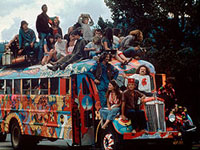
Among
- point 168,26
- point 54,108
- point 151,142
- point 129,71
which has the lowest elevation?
point 151,142

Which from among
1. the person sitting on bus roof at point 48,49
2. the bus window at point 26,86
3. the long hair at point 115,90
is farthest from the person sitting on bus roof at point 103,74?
the bus window at point 26,86

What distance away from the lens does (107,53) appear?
13.0 metres

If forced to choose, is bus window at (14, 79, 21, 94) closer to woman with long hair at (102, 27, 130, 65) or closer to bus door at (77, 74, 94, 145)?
bus door at (77, 74, 94, 145)

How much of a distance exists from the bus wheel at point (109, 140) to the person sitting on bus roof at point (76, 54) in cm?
236

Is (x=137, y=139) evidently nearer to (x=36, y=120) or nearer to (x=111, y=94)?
(x=111, y=94)

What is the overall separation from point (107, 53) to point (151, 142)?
8.24 ft

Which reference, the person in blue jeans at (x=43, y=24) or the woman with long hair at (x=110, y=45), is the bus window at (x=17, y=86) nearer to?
the person in blue jeans at (x=43, y=24)

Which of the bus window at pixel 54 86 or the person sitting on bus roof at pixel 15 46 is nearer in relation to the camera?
the bus window at pixel 54 86

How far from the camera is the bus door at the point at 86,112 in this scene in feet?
41.5

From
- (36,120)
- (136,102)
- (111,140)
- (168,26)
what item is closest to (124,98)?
(136,102)

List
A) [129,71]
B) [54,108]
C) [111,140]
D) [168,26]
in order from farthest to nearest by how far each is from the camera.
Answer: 1. [168,26]
2. [54,108]
3. [129,71]
4. [111,140]

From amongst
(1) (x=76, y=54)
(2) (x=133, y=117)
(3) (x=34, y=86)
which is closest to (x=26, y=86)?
(3) (x=34, y=86)

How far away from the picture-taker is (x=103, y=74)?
41.6 feet

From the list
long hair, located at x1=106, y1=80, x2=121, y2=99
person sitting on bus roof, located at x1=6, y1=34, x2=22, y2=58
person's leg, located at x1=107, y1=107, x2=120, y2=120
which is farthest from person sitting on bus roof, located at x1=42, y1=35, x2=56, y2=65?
person's leg, located at x1=107, y1=107, x2=120, y2=120
